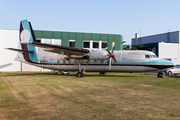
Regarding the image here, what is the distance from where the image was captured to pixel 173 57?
60375 mm

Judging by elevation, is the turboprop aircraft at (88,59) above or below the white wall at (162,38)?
below

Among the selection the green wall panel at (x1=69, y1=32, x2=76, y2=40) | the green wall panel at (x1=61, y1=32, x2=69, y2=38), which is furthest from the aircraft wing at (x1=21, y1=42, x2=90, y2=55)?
the green wall panel at (x1=69, y1=32, x2=76, y2=40)

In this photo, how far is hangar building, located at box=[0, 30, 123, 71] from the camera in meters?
47.4

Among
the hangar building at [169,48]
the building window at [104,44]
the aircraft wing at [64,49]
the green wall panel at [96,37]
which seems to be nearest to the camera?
the aircraft wing at [64,49]

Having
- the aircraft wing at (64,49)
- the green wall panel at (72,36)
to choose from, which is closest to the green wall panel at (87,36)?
the green wall panel at (72,36)

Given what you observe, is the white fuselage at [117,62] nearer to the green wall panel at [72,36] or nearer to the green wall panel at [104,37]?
the green wall panel at [72,36]

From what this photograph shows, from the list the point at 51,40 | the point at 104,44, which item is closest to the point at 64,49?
the point at 51,40

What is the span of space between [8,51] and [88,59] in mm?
29517

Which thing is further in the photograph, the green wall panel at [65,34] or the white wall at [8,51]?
the green wall panel at [65,34]

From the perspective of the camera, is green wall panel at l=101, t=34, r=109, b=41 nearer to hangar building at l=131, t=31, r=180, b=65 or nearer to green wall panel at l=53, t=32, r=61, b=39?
green wall panel at l=53, t=32, r=61, b=39

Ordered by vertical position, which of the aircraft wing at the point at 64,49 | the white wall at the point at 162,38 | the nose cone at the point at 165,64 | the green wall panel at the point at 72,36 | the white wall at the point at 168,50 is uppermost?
the white wall at the point at 162,38

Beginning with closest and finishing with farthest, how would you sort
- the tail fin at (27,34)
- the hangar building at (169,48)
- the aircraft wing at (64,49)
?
the aircraft wing at (64,49) → the tail fin at (27,34) → the hangar building at (169,48)

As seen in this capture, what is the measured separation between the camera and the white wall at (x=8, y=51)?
47.1 meters

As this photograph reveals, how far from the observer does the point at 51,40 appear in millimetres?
51906
